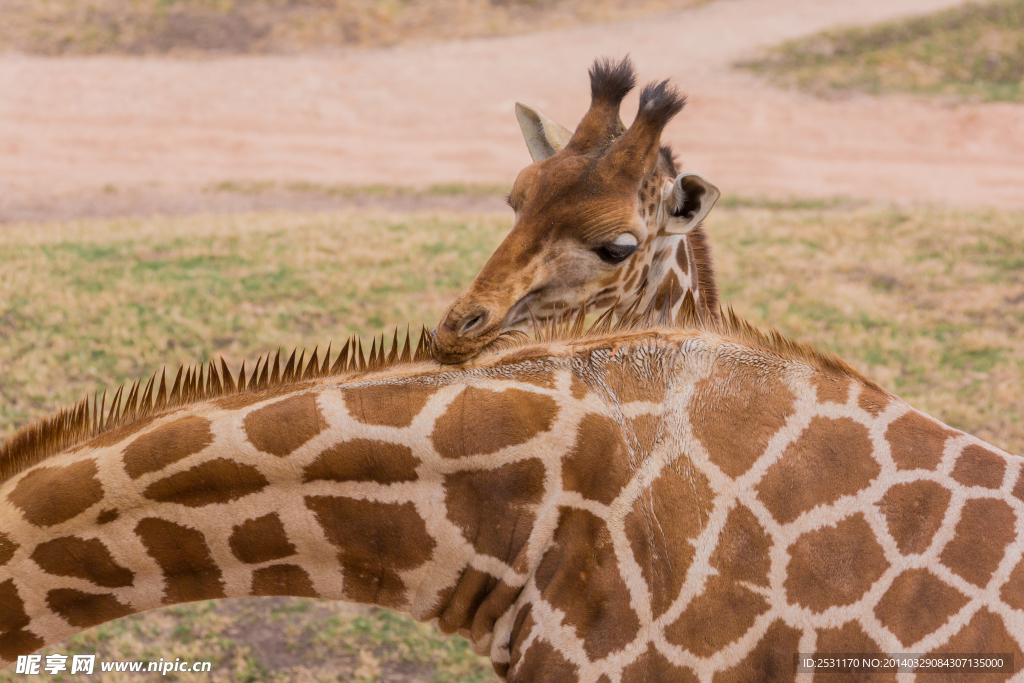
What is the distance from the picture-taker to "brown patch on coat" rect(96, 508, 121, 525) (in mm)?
2598

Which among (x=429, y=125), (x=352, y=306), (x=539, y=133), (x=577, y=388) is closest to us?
(x=577, y=388)

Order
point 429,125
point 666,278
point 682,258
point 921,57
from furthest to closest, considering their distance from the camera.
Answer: point 921,57, point 429,125, point 682,258, point 666,278

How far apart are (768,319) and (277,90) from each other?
45.0ft

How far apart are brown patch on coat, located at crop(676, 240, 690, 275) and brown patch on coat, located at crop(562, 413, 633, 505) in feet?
7.71

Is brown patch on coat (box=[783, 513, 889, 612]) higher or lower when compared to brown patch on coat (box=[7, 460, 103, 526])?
lower

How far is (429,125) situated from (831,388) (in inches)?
651

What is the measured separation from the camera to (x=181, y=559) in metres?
2.68

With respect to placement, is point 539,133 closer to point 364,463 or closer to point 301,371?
point 301,371

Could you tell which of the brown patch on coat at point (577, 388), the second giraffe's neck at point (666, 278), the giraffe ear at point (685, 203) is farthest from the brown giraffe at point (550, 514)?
the giraffe ear at point (685, 203)

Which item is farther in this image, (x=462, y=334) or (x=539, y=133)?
(x=539, y=133)

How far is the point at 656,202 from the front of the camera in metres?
4.46

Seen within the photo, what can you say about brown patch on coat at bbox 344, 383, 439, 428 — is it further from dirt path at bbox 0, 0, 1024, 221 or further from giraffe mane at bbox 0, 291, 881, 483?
dirt path at bbox 0, 0, 1024, 221

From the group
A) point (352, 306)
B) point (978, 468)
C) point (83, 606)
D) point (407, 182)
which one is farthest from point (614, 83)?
point (407, 182)

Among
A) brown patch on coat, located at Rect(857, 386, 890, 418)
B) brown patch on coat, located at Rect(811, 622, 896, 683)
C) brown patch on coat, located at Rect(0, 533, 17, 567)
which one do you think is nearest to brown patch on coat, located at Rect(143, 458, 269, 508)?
A: brown patch on coat, located at Rect(0, 533, 17, 567)
